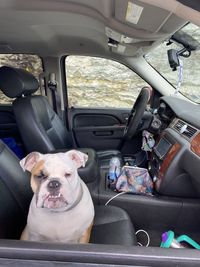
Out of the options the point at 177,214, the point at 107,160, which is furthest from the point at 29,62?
the point at 177,214

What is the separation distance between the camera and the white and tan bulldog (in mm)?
1242

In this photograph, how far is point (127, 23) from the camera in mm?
1650

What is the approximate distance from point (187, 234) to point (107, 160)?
33.9 inches

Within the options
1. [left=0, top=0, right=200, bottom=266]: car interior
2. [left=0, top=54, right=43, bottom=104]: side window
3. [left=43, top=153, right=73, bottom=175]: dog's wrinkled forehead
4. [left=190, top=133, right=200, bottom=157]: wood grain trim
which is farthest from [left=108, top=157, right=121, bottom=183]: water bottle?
[left=0, top=54, right=43, bottom=104]: side window

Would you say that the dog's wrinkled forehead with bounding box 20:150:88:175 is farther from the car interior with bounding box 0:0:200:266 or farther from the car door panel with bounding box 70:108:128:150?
the car door panel with bounding box 70:108:128:150

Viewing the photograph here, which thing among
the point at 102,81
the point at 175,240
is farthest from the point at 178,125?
the point at 102,81

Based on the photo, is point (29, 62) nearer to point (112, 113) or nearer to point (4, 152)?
point (112, 113)

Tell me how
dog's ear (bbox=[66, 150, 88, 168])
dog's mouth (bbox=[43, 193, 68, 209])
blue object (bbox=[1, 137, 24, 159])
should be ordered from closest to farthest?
dog's mouth (bbox=[43, 193, 68, 209])
dog's ear (bbox=[66, 150, 88, 168])
blue object (bbox=[1, 137, 24, 159])

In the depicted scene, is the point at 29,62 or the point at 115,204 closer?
the point at 115,204

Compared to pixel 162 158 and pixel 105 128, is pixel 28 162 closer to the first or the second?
pixel 162 158

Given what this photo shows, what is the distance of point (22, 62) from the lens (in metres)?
2.95

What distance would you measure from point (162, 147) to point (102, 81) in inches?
62.2

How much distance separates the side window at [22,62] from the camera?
9.43ft

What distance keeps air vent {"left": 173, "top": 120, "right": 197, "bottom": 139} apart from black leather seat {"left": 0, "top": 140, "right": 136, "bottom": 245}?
0.60 metres
